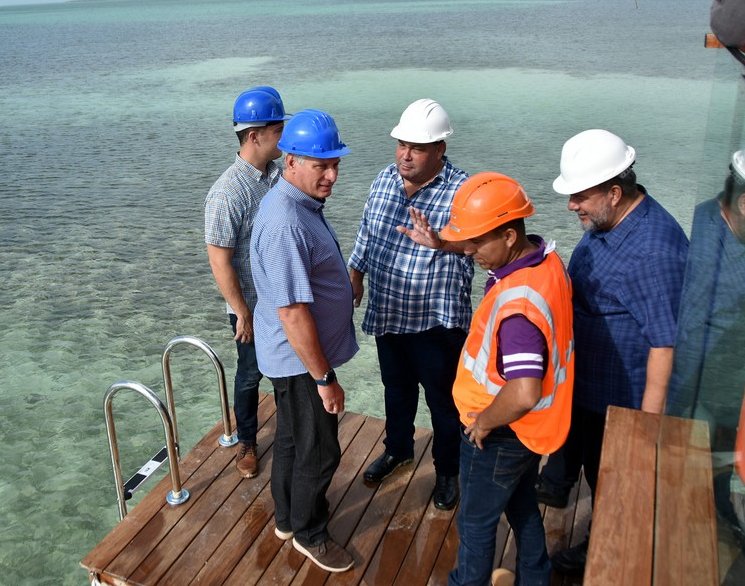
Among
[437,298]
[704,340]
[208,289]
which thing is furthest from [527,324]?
[208,289]

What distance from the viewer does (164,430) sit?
3.54 metres

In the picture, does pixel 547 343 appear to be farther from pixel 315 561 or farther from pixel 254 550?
pixel 254 550

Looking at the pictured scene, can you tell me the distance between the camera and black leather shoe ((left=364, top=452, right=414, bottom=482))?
3.74 metres

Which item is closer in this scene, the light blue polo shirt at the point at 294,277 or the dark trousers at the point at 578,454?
the light blue polo shirt at the point at 294,277

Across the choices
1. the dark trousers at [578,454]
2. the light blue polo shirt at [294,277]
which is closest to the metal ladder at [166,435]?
the light blue polo shirt at [294,277]

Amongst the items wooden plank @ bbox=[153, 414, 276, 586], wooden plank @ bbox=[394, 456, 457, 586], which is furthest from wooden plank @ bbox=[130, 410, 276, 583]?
wooden plank @ bbox=[394, 456, 457, 586]

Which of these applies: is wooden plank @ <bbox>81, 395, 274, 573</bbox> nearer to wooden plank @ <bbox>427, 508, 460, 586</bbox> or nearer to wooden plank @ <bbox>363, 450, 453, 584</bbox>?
wooden plank @ <bbox>363, 450, 453, 584</bbox>

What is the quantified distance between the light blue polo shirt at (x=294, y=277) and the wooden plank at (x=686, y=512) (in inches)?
53.3

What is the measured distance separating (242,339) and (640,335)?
2.01 m

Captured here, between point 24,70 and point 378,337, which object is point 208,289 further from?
point 24,70

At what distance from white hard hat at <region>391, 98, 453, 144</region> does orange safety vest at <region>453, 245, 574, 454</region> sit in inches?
40.6

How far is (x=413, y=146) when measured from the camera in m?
3.25

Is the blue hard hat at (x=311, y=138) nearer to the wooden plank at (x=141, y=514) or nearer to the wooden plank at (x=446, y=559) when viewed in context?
the wooden plank at (x=446, y=559)

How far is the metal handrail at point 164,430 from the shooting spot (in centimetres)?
321
